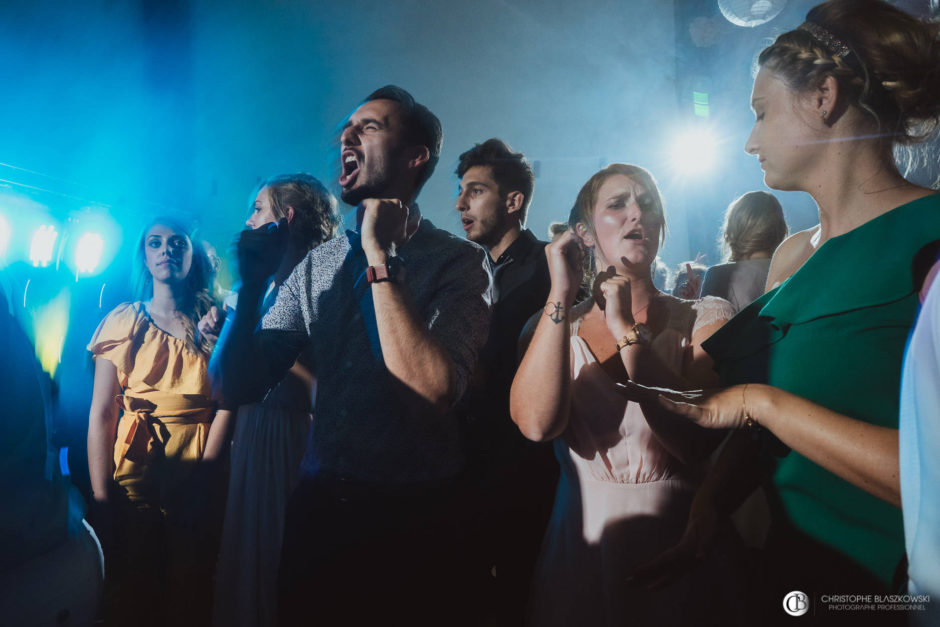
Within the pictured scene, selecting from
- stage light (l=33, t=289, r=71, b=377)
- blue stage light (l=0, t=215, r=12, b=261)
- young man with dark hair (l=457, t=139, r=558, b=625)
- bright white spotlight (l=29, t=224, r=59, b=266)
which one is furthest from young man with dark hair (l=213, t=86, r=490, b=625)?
blue stage light (l=0, t=215, r=12, b=261)

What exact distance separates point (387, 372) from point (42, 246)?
9.18 ft

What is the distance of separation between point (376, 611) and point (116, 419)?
1497mm

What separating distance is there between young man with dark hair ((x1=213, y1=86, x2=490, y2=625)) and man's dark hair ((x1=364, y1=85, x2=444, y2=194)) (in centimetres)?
3

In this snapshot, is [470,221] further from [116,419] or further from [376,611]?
[116,419]

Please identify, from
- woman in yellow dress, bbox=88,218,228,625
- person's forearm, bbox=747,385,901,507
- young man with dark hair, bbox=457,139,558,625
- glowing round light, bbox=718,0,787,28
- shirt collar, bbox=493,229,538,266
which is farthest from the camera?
woman in yellow dress, bbox=88,218,228,625

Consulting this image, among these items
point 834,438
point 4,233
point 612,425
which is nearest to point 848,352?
point 834,438

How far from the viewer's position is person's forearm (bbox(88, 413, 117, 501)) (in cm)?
191

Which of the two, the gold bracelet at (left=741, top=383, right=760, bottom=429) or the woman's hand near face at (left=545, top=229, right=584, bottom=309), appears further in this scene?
the woman's hand near face at (left=545, top=229, right=584, bottom=309)

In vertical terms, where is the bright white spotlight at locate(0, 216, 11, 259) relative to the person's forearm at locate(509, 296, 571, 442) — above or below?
above

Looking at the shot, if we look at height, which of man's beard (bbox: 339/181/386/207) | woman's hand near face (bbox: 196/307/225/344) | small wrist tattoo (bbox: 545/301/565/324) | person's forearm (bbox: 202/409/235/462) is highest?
man's beard (bbox: 339/181/386/207)

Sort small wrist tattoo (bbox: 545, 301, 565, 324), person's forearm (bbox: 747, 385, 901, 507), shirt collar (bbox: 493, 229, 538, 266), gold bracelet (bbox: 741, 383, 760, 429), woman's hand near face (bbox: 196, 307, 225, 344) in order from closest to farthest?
person's forearm (bbox: 747, 385, 901, 507) < gold bracelet (bbox: 741, 383, 760, 429) < small wrist tattoo (bbox: 545, 301, 565, 324) < shirt collar (bbox: 493, 229, 538, 266) < woman's hand near face (bbox: 196, 307, 225, 344)

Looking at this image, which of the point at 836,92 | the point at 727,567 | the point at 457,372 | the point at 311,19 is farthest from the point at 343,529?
the point at 311,19

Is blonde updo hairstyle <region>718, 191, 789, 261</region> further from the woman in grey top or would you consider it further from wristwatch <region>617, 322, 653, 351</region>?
wristwatch <region>617, 322, 653, 351</region>

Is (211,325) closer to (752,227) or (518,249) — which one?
(518,249)
